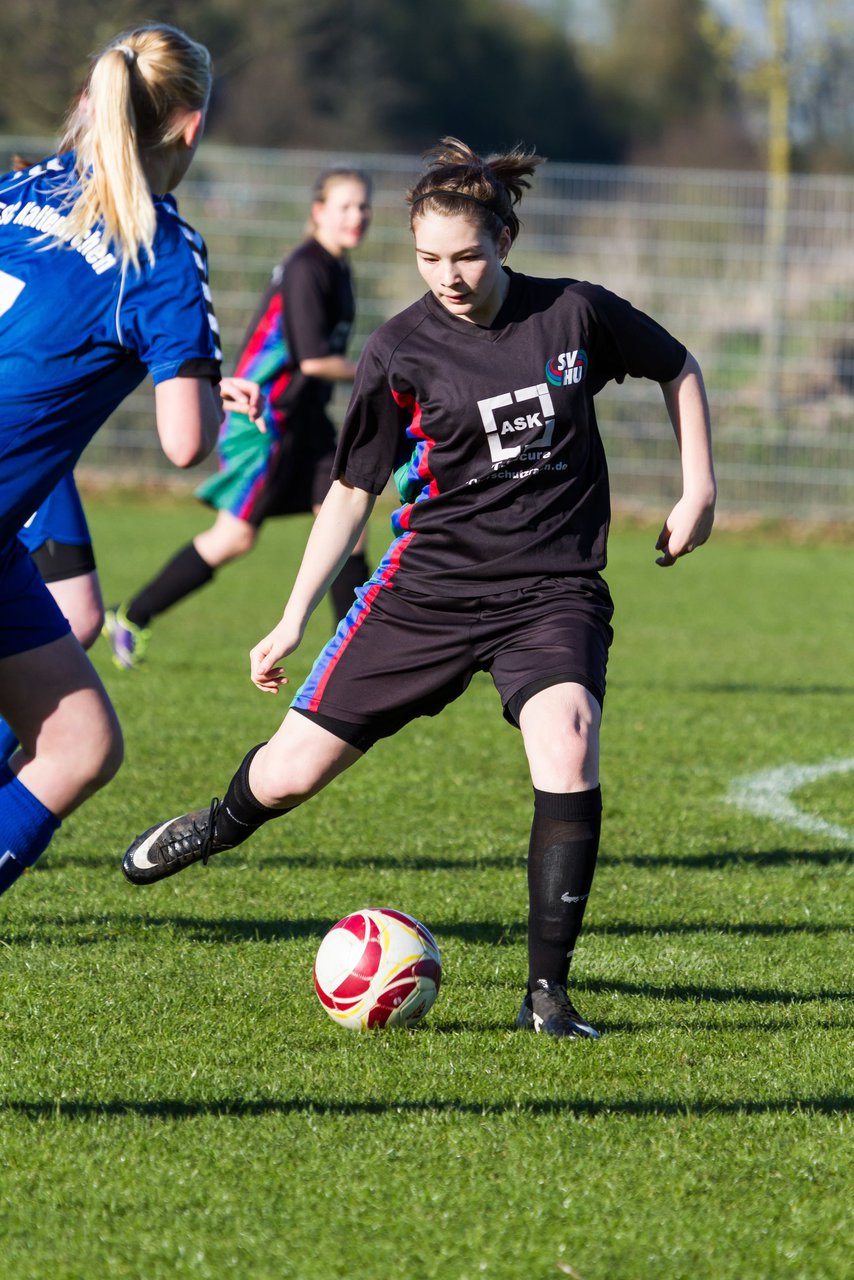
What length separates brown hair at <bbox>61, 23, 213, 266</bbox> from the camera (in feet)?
10.5

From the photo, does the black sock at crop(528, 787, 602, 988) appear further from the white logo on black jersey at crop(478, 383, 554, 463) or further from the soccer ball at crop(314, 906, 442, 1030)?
the white logo on black jersey at crop(478, 383, 554, 463)

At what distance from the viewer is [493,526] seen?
3.75m

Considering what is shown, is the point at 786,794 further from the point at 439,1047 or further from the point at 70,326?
the point at 70,326

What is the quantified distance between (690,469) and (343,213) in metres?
4.08

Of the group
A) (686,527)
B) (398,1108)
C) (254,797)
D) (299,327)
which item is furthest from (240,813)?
(299,327)

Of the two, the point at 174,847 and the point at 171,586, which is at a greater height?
the point at 174,847

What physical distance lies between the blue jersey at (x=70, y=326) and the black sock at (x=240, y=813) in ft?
2.98

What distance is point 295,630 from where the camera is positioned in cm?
369

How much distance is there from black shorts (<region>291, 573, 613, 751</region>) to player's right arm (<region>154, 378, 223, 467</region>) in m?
0.76

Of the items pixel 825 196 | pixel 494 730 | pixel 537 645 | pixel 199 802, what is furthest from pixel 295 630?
pixel 825 196

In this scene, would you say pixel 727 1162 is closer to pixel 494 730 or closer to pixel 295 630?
pixel 295 630

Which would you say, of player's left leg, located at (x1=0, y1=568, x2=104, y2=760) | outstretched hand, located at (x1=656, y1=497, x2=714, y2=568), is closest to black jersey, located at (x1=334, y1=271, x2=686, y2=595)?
outstretched hand, located at (x1=656, y1=497, x2=714, y2=568)

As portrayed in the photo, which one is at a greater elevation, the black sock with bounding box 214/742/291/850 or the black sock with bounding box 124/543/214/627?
the black sock with bounding box 214/742/291/850

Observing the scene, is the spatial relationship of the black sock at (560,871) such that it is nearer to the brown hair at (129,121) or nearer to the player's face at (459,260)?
the player's face at (459,260)
